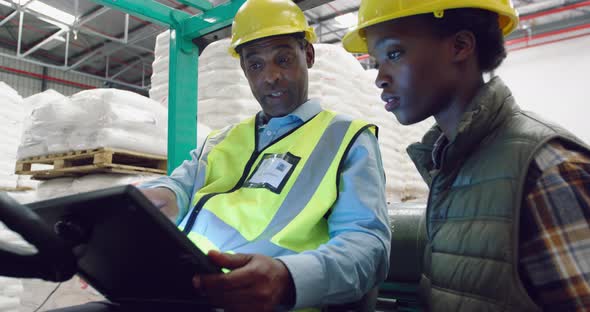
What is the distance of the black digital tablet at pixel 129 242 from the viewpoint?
33.1 inches

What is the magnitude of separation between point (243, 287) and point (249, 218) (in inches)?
21.8

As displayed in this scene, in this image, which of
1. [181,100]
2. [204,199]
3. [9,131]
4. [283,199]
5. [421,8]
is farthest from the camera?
[9,131]

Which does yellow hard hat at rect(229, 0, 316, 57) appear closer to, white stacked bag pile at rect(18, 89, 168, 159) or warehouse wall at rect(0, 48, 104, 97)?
white stacked bag pile at rect(18, 89, 168, 159)

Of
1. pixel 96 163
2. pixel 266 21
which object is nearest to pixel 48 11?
pixel 96 163

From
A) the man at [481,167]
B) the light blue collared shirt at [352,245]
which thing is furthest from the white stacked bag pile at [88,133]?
the man at [481,167]

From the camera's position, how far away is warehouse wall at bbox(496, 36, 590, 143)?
27.3ft

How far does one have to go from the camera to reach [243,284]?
958 mm

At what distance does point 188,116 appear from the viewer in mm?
2998

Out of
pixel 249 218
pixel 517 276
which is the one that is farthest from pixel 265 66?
pixel 517 276

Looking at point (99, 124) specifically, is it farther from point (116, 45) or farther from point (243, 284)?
point (116, 45)

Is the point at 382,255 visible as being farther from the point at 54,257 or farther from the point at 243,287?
the point at 54,257

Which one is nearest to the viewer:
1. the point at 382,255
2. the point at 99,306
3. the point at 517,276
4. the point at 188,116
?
the point at 517,276

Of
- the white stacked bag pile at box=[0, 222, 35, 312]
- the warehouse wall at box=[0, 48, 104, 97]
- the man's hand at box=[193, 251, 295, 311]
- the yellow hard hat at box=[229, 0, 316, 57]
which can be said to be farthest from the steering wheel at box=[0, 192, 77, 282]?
the warehouse wall at box=[0, 48, 104, 97]

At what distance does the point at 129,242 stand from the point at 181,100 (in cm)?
214
